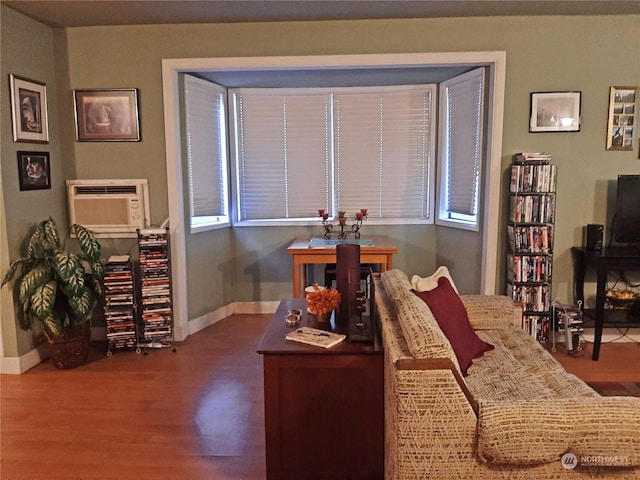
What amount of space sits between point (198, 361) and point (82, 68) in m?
2.51

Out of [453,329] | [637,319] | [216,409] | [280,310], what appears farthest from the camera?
[637,319]

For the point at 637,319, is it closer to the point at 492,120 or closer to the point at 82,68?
the point at 492,120

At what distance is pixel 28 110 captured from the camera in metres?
3.47

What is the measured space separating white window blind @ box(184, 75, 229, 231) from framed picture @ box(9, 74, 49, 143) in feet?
3.50

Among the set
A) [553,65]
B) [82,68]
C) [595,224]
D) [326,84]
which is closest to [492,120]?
[553,65]

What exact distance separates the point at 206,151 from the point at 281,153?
2.59 ft

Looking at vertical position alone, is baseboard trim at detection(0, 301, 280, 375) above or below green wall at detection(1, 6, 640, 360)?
below

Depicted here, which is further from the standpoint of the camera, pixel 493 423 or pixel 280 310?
pixel 280 310

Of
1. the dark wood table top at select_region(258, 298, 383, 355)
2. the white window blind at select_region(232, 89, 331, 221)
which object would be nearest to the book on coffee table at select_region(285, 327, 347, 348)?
the dark wood table top at select_region(258, 298, 383, 355)

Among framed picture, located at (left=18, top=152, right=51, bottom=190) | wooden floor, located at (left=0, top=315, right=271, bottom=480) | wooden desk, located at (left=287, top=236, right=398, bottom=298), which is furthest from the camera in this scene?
wooden desk, located at (left=287, top=236, right=398, bottom=298)

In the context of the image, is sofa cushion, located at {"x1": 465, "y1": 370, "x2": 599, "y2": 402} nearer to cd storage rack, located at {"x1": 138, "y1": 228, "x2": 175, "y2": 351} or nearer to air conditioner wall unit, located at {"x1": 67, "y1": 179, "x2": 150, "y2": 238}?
cd storage rack, located at {"x1": 138, "y1": 228, "x2": 175, "y2": 351}

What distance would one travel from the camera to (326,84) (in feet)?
15.3

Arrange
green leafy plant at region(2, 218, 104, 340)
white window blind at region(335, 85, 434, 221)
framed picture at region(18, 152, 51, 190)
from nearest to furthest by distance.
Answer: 1. green leafy plant at region(2, 218, 104, 340)
2. framed picture at region(18, 152, 51, 190)
3. white window blind at region(335, 85, 434, 221)

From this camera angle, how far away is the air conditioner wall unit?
12.8 feet
